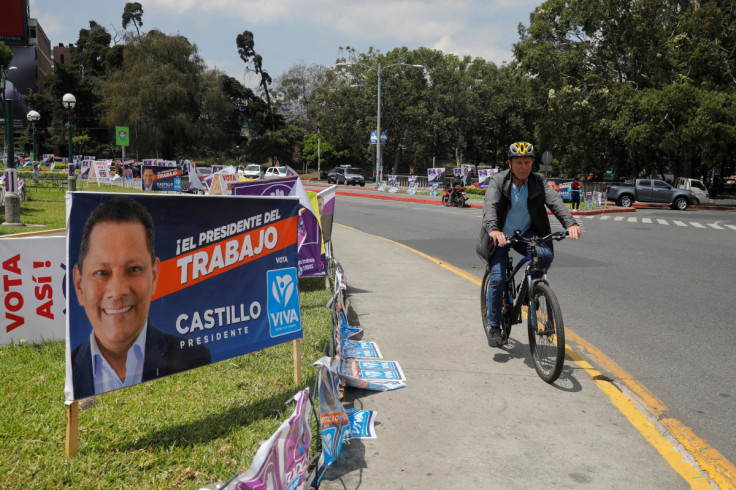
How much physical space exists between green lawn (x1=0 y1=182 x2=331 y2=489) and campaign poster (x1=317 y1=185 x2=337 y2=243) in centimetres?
328

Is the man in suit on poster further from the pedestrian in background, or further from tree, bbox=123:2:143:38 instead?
tree, bbox=123:2:143:38

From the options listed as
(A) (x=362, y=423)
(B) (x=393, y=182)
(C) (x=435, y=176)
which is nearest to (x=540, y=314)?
(A) (x=362, y=423)

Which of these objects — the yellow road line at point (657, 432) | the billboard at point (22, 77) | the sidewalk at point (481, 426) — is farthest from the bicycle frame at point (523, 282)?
the billboard at point (22, 77)

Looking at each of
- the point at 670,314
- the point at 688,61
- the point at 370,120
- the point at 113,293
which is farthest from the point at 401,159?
the point at 113,293

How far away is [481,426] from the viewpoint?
13.8ft

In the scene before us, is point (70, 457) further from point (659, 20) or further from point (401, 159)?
point (401, 159)

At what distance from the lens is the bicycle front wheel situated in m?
4.83

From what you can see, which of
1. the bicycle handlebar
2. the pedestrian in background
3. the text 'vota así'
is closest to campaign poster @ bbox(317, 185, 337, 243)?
the bicycle handlebar

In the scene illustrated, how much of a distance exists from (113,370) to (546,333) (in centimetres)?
332

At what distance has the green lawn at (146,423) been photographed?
3.37 metres

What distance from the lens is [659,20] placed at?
4022 centimetres

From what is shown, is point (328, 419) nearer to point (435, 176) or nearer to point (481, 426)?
point (481, 426)

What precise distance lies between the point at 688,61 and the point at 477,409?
40.8 m

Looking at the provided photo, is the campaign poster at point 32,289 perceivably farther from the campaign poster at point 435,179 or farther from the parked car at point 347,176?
the parked car at point 347,176
